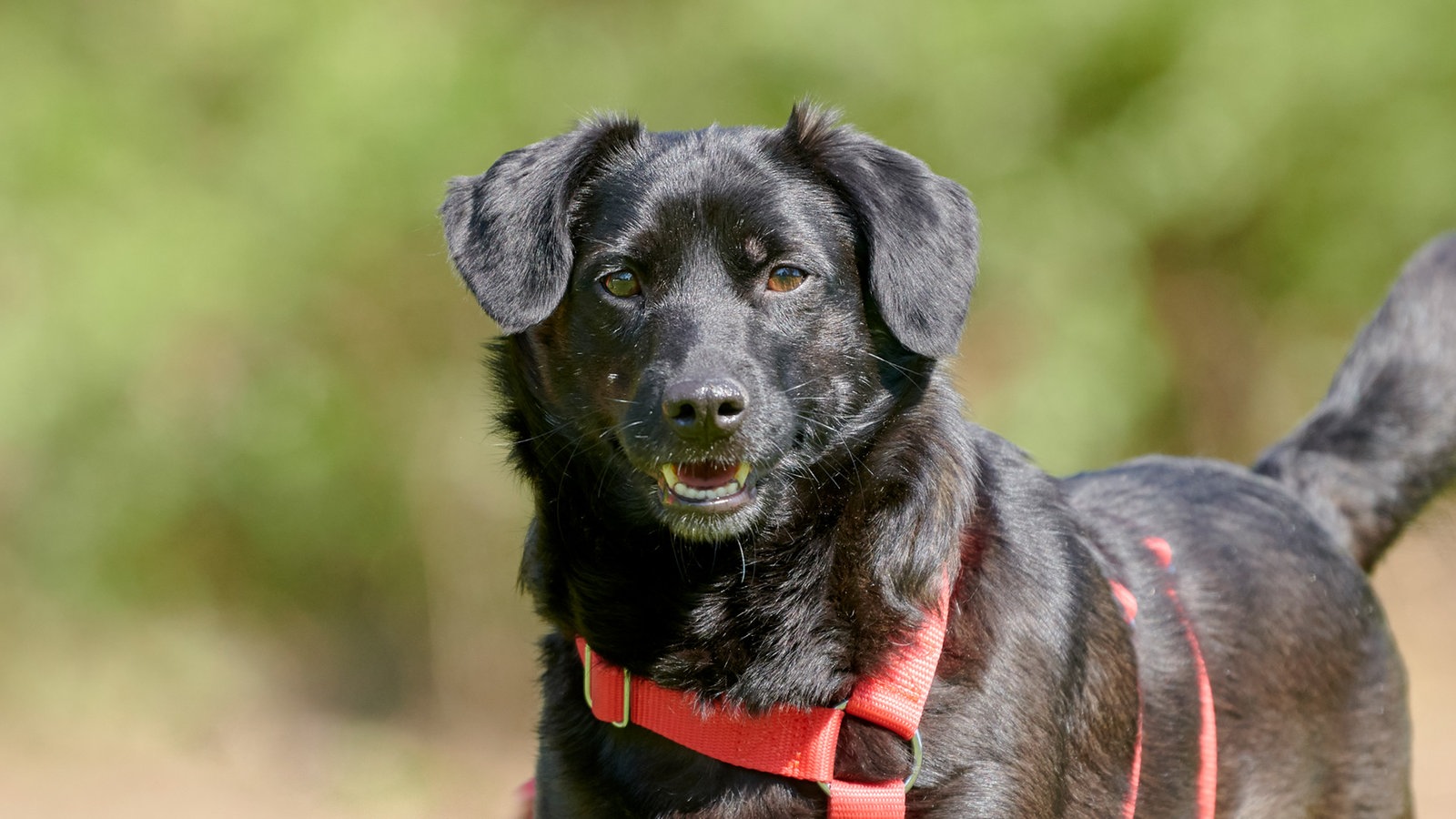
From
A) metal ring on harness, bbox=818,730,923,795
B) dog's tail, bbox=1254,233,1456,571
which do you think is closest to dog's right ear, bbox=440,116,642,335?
metal ring on harness, bbox=818,730,923,795

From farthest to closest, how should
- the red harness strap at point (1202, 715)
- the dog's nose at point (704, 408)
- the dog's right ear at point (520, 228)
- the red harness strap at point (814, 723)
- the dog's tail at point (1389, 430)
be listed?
the dog's tail at point (1389, 430), the red harness strap at point (1202, 715), the dog's right ear at point (520, 228), the dog's nose at point (704, 408), the red harness strap at point (814, 723)

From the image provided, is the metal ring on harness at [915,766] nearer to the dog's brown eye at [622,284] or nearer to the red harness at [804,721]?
the red harness at [804,721]

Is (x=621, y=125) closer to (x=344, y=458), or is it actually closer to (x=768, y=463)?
(x=768, y=463)

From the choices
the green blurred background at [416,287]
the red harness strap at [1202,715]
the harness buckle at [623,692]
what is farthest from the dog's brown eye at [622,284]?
the green blurred background at [416,287]

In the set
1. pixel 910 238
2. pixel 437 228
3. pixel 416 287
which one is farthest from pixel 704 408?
pixel 416 287

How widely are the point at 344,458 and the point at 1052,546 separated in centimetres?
747

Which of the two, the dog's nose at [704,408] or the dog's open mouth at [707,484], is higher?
the dog's nose at [704,408]

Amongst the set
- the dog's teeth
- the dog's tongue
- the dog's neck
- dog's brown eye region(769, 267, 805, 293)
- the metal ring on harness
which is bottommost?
the metal ring on harness

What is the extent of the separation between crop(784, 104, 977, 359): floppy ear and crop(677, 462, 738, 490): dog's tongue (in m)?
0.44

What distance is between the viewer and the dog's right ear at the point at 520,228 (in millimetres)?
3008

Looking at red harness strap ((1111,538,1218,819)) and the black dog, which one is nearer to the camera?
the black dog

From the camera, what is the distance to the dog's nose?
276 cm

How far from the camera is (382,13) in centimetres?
882

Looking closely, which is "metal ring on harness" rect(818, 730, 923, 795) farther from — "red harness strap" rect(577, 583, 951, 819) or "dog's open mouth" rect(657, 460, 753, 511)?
"dog's open mouth" rect(657, 460, 753, 511)
